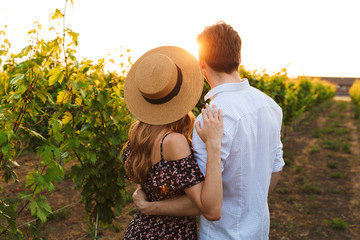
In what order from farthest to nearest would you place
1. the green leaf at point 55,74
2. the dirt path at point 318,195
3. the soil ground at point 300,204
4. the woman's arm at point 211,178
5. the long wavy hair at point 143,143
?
the dirt path at point 318,195, the soil ground at point 300,204, the green leaf at point 55,74, the long wavy hair at point 143,143, the woman's arm at point 211,178

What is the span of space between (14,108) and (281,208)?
17.4 feet

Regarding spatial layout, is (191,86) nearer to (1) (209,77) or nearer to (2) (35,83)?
(1) (209,77)

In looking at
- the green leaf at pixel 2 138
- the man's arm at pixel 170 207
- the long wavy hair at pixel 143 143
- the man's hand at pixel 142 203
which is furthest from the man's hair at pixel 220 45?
the green leaf at pixel 2 138

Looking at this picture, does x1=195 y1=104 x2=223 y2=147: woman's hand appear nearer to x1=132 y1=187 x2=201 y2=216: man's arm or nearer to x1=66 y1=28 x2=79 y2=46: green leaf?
A: x1=132 y1=187 x2=201 y2=216: man's arm

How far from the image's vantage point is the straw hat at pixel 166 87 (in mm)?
1527

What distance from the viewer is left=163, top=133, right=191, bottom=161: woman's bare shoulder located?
4.78ft

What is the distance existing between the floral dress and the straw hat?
257 millimetres

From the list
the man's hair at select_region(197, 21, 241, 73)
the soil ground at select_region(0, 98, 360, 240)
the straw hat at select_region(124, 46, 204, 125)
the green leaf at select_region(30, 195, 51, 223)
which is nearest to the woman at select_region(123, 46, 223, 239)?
the straw hat at select_region(124, 46, 204, 125)

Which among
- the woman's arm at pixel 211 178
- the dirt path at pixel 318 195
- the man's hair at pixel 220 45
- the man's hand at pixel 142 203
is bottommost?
the dirt path at pixel 318 195

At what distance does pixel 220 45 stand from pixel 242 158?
1.94ft

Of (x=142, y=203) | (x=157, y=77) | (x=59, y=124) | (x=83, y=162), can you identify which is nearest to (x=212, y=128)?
(x=157, y=77)

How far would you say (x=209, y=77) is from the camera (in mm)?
1619

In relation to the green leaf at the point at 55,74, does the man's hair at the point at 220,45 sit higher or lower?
higher

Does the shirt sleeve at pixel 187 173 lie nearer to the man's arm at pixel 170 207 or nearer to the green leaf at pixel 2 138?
the man's arm at pixel 170 207
